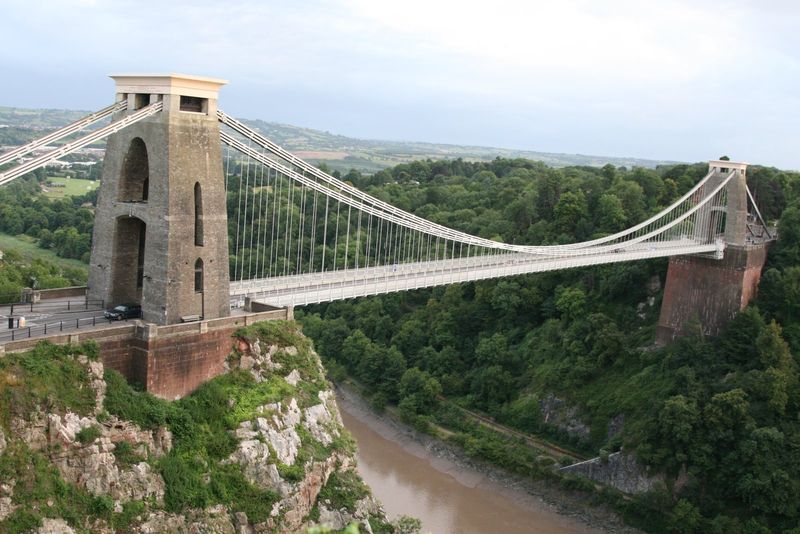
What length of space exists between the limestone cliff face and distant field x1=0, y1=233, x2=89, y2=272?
25.4 metres

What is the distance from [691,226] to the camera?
3784 cm

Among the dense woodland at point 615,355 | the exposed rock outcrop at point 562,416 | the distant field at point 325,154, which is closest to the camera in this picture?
the dense woodland at point 615,355

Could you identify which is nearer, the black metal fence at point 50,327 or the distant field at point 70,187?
the black metal fence at point 50,327

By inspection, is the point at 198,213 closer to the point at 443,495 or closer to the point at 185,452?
the point at 185,452

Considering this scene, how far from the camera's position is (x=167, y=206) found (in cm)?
1944

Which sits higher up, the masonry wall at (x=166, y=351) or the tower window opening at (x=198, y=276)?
the tower window opening at (x=198, y=276)

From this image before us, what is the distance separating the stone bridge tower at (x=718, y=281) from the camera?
3438cm

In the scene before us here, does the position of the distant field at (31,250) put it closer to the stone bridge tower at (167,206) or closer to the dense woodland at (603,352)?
the dense woodland at (603,352)

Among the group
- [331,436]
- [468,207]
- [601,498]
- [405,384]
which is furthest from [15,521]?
[468,207]

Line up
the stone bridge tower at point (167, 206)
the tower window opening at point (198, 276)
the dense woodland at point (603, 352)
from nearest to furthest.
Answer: the stone bridge tower at point (167, 206) < the tower window opening at point (198, 276) < the dense woodland at point (603, 352)

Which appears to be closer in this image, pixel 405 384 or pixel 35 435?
pixel 35 435

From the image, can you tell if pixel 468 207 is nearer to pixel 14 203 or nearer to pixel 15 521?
pixel 14 203

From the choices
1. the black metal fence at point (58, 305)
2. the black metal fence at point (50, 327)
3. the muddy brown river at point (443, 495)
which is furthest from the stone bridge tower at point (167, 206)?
the muddy brown river at point (443, 495)

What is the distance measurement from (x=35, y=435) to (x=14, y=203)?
143 feet
